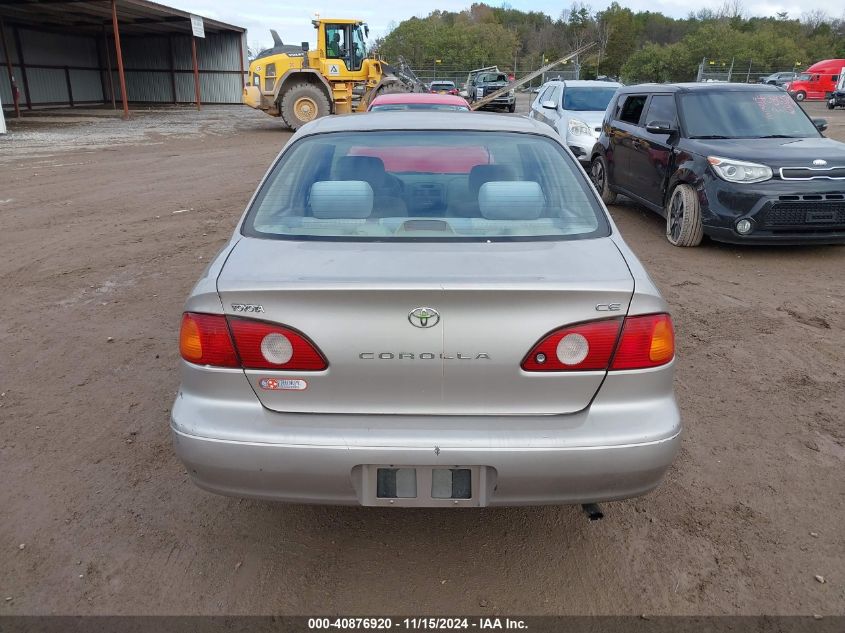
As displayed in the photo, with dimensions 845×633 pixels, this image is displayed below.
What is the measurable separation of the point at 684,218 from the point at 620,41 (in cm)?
7342

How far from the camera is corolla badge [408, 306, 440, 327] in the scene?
201 centimetres

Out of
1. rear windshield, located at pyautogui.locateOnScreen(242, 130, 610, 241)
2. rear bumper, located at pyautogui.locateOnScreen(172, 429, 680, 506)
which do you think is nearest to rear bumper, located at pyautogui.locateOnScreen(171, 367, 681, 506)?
rear bumper, located at pyautogui.locateOnScreen(172, 429, 680, 506)

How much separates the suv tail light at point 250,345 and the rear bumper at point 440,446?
0.06m

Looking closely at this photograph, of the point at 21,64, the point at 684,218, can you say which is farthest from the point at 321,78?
the point at 21,64

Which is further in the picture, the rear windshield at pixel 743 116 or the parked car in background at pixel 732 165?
the rear windshield at pixel 743 116

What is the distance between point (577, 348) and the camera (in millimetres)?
2074

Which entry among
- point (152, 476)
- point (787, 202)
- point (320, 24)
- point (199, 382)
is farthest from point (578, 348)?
point (320, 24)

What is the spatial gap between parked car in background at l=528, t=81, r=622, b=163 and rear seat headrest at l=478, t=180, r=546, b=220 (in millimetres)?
8892

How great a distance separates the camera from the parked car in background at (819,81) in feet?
120

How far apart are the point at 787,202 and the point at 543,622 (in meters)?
5.47

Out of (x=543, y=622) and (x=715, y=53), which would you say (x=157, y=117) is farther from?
(x=715, y=53)

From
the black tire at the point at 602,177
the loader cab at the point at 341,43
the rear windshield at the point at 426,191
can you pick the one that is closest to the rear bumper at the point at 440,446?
the rear windshield at the point at 426,191

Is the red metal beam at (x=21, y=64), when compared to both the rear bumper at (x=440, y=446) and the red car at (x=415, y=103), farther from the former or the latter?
the rear bumper at (x=440, y=446)

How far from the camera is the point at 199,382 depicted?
217cm
